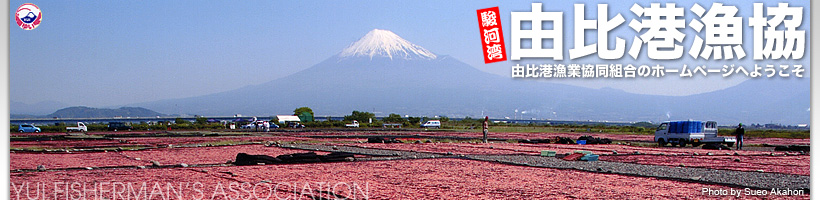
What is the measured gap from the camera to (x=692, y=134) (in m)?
32.7

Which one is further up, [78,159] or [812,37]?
[812,37]

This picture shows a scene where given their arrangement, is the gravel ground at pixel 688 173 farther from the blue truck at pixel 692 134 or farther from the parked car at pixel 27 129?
the parked car at pixel 27 129

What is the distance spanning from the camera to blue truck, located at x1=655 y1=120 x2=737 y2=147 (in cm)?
3227

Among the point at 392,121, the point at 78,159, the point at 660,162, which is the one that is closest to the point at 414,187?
the point at 660,162

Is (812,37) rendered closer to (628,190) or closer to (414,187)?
(628,190)

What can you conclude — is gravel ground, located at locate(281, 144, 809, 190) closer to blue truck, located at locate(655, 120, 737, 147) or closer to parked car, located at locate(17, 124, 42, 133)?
blue truck, located at locate(655, 120, 737, 147)

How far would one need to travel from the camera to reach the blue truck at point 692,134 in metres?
32.3

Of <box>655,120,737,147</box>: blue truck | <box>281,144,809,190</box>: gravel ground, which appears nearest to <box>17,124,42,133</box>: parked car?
<box>281,144,809,190</box>: gravel ground

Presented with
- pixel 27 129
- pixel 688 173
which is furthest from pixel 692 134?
pixel 27 129

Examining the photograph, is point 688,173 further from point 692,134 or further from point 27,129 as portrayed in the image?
point 27,129

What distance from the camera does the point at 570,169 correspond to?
17.9m

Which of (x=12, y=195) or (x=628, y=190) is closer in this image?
(x=12, y=195)

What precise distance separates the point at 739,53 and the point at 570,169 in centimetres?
481

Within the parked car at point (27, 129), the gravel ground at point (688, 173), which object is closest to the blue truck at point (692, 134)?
the gravel ground at point (688, 173)
